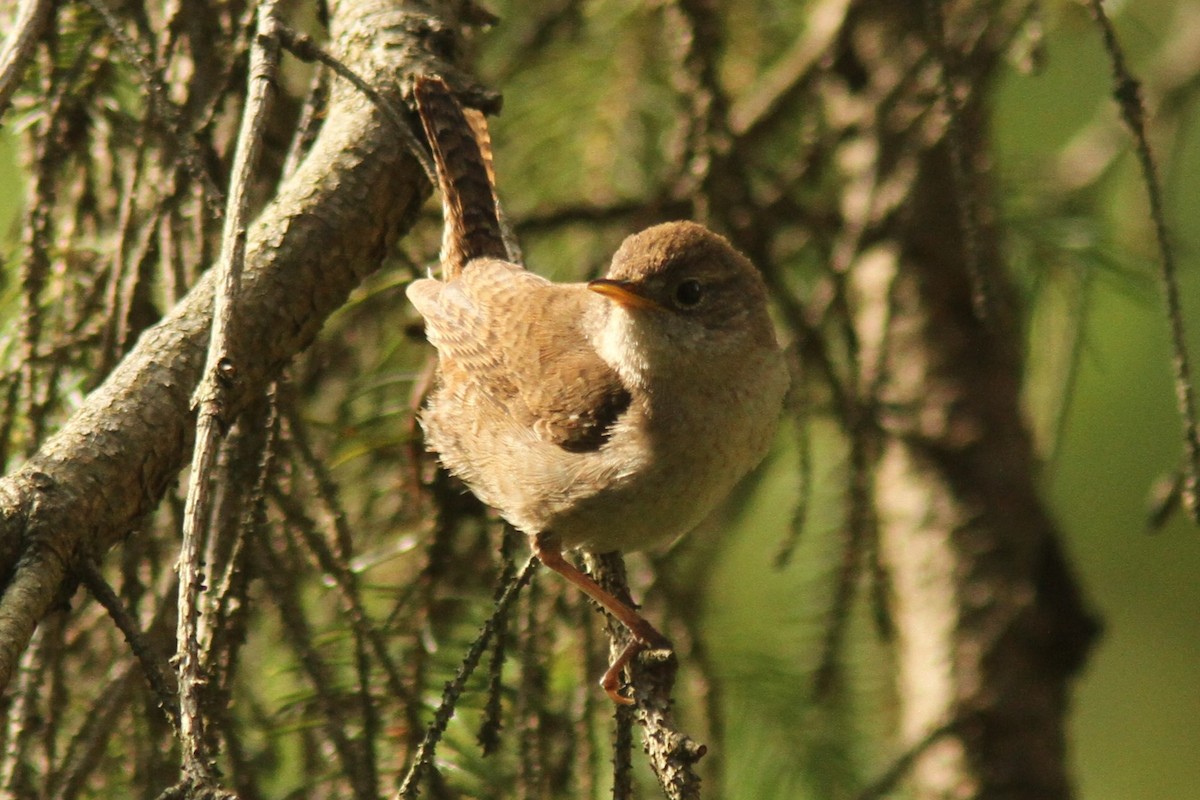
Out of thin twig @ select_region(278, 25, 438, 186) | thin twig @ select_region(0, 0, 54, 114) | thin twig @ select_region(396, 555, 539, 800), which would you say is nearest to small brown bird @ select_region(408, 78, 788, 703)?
thin twig @ select_region(278, 25, 438, 186)

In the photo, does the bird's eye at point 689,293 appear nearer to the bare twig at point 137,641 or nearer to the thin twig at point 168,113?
the thin twig at point 168,113

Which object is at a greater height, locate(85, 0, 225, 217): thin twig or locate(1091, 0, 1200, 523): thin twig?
locate(85, 0, 225, 217): thin twig

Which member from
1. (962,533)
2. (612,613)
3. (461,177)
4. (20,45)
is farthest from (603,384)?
(962,533)

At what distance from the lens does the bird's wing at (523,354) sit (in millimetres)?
2914

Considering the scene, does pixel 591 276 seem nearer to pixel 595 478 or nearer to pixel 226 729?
pixel 595 478

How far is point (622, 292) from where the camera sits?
2.82 meters

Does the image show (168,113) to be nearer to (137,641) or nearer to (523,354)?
(137,641)

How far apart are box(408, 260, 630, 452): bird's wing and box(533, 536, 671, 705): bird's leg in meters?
0.26

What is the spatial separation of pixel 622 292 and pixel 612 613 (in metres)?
0.71

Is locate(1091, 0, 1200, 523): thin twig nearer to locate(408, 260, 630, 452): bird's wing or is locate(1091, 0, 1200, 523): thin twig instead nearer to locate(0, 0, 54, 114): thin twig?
locate(408, 260, 630, 452): bird's wing

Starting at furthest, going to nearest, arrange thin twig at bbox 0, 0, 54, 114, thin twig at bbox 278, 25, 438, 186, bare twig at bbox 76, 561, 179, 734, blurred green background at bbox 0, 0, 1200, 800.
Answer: blurred green background at bbox 0, 0, 1200, 800 < thin twig at bbox 278, 25, 438, 186 < thin twig at bbox 0, 0, 54, 114 < bare twig at bbox 76, 561, 179, 734

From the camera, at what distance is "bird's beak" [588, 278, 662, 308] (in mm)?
2789

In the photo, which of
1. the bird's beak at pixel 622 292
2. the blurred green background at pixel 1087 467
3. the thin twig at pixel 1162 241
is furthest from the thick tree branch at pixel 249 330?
the thin twig at pixel 1162 241

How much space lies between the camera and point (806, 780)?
334cm
